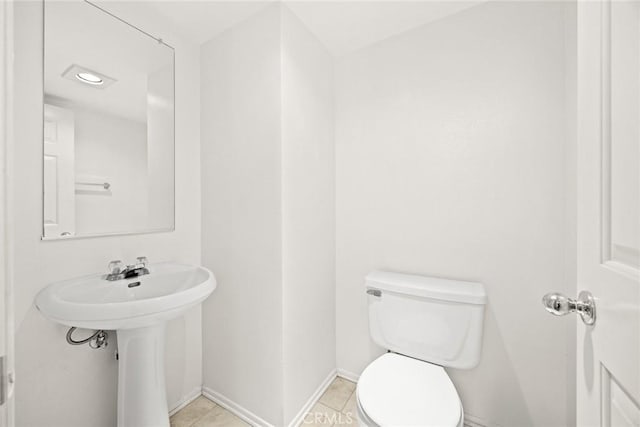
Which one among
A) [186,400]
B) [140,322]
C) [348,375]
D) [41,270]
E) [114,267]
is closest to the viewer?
[140,322]

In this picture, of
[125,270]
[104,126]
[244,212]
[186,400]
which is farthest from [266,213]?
[186,400]

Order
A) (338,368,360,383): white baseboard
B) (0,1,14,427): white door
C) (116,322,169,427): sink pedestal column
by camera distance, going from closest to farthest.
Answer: (0,1,14,427): white door
(116,322,169,427): sink pedestal column
(338,368,360,383): white baseboard

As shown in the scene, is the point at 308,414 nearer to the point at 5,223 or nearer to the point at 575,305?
the point at 575,305

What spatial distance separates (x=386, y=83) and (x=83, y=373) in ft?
6.78

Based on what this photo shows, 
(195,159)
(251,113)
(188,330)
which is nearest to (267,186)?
(251,113)

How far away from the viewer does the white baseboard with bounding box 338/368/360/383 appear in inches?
66.6

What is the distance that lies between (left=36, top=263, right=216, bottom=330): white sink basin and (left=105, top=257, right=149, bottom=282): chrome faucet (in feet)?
0.07

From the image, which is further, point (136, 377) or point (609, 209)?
point (136, 377)

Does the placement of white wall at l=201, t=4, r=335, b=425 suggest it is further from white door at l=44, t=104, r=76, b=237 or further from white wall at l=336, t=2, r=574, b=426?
white door at l=44, t=104, r=76, b=237

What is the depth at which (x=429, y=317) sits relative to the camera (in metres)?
1.25

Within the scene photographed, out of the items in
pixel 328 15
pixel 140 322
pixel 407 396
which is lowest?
pixel 407 396

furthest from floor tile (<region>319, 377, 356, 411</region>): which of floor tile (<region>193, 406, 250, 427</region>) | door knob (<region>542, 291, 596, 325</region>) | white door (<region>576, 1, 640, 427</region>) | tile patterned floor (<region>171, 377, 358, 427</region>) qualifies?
door knob (<region>542, 291, 596, 325</region>)

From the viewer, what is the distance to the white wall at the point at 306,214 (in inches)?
52.4

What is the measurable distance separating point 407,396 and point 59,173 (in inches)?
64.1
